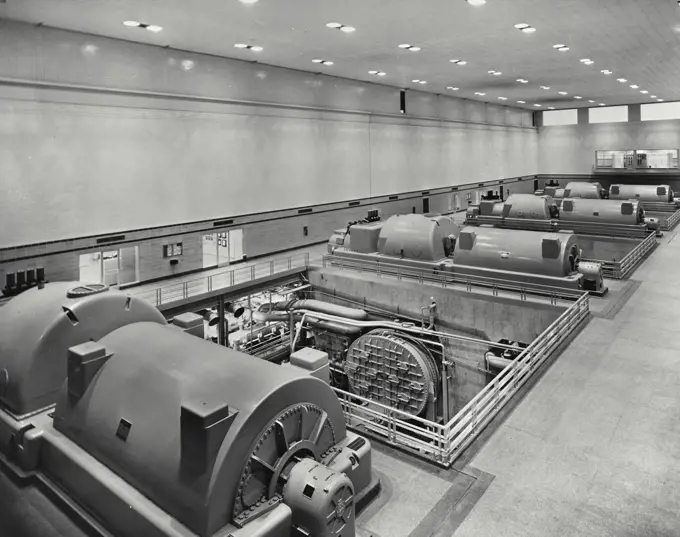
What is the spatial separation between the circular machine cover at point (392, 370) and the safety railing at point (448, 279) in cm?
242

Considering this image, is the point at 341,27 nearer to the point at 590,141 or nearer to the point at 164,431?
the point at 164,431

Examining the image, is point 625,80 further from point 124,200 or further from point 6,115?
point 6,115

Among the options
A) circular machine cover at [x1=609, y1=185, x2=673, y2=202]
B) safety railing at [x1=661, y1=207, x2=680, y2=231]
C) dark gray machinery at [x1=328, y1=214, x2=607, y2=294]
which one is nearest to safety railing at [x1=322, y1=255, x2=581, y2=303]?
dark gray machinery at [x1=328, y1=214, x2=607, y2=294]

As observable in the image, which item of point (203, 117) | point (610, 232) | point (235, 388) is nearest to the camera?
point (235, 388)

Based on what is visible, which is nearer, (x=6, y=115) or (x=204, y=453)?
(x=204, y=453)

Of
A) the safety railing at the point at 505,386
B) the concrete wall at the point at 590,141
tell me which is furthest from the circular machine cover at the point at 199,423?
the concrete wall at the point at 590,141

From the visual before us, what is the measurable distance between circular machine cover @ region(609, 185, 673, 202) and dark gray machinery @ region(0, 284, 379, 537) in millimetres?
26312

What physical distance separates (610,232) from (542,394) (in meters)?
14.5

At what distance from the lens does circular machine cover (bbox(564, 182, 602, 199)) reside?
26.9 m

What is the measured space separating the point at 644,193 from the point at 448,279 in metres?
17.9

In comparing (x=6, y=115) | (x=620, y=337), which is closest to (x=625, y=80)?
(x=620, y=337)

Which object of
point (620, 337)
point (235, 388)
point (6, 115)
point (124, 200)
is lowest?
point (620, 337)

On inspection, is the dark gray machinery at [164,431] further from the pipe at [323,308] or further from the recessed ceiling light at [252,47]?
the recessed ceiling light at [252,47]

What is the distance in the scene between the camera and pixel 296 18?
11.8m
